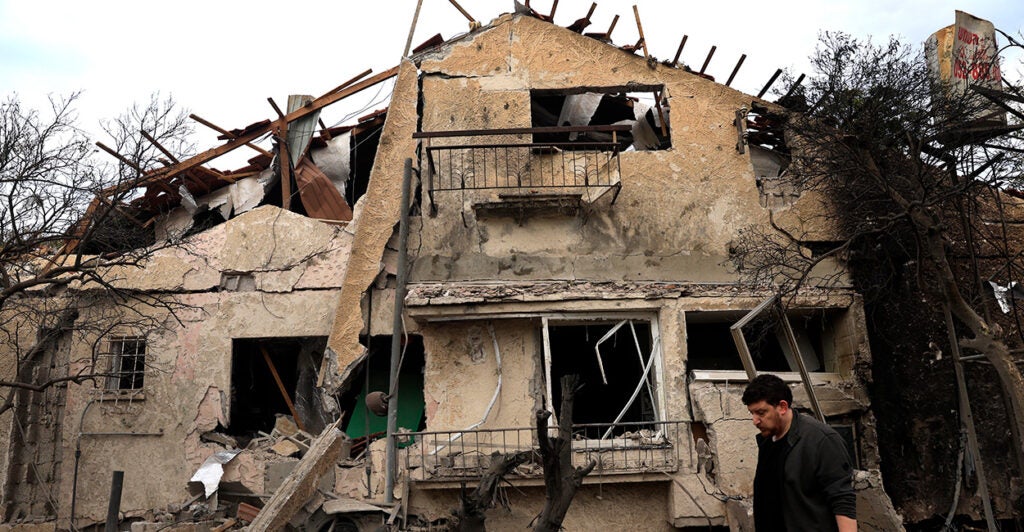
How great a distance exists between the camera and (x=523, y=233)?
10.7 meters

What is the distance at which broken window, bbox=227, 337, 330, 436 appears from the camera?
11.5 meters

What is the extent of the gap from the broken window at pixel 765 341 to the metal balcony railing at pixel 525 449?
1408 mm

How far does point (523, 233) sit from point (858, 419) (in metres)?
4.73

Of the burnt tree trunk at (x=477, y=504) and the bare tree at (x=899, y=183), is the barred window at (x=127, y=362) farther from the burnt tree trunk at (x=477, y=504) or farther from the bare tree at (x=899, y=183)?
the bare tree at (x=899, y=183)

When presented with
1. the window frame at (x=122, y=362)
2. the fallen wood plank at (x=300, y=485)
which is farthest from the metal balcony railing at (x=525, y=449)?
the window frame at (x=122, y=362)

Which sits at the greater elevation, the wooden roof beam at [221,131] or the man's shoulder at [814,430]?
the wooden roof beam at [221,131]

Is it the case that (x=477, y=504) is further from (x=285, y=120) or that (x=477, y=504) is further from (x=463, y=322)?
(x=285, y=120)

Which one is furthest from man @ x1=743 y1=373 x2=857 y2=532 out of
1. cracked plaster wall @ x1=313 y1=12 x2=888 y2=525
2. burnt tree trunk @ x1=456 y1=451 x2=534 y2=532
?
cracked plaster wall @ x1=313 y1=12 x2=888 y2=525

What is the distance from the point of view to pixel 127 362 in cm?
1142

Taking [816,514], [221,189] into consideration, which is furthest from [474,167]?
[816,514]

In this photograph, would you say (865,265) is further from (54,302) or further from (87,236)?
(54,302)

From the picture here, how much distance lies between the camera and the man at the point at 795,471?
3.83 meters

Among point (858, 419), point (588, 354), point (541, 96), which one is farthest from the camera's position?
point (588, 354)

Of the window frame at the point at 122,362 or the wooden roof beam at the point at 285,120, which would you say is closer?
the window frame at the point at 122,362
